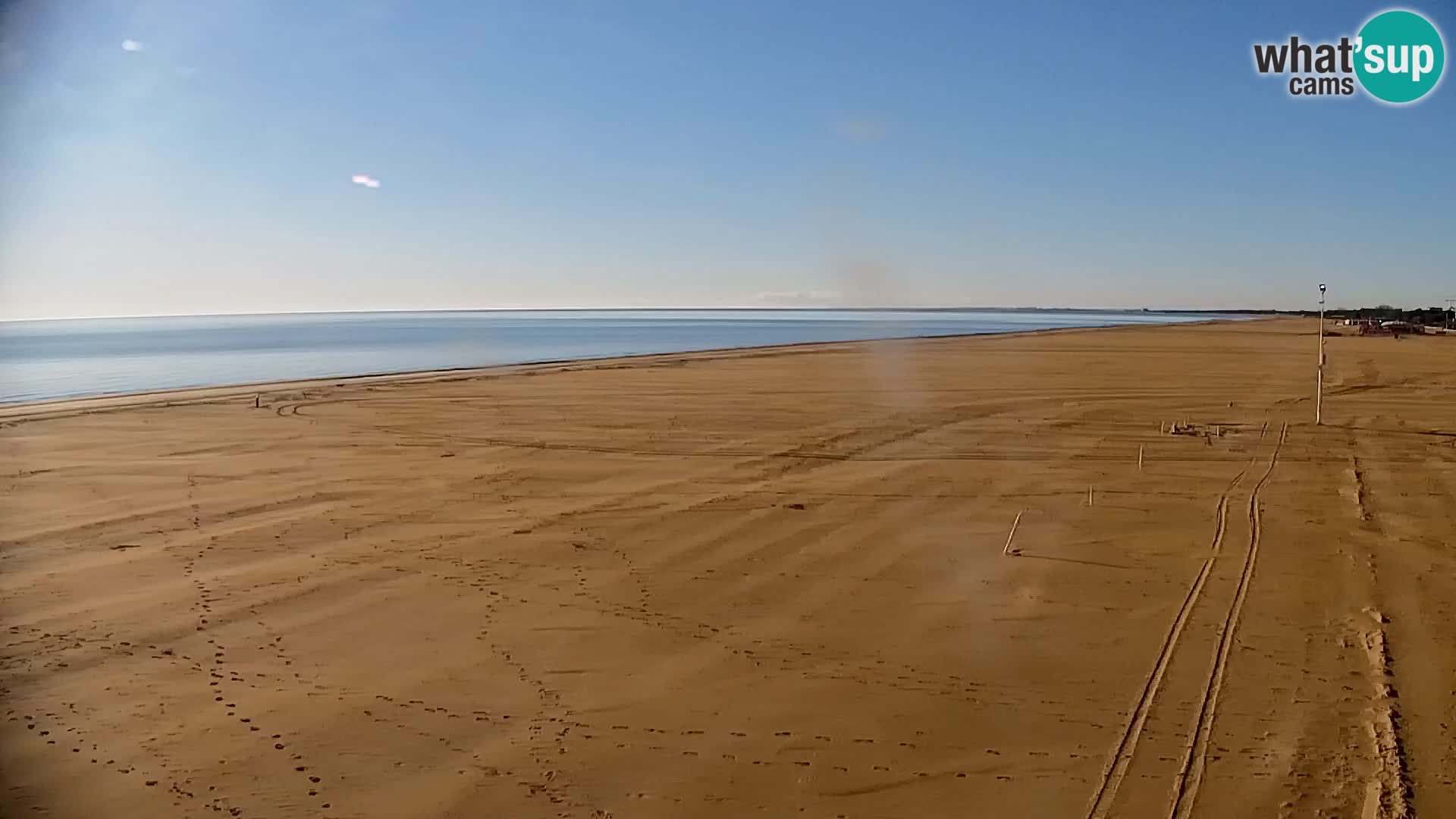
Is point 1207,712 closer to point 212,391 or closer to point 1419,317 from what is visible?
point 212,391

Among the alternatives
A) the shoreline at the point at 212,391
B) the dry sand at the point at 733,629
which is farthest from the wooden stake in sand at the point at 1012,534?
the shoreline at the point at 212,391

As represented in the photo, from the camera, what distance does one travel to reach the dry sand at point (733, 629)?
5523 mm

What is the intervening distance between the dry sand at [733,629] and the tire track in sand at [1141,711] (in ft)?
0.08

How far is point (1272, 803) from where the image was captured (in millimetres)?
5164

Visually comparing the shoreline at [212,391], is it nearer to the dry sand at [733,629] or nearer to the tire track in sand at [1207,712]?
the dry sand at [733,629]

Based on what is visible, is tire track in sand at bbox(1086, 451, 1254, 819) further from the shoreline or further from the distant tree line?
the distant tree line

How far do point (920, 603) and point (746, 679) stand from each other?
7.79ft

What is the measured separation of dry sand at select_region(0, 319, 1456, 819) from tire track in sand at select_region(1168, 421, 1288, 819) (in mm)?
30

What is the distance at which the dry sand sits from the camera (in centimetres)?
552

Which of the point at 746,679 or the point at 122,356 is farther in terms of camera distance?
the point at 122,356

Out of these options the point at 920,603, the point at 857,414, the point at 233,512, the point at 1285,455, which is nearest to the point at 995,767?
the point at 920,603

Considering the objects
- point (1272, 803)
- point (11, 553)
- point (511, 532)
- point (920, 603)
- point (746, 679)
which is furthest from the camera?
point (511, 532)

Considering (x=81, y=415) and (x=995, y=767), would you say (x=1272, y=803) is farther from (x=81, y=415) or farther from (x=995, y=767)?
(x=81, y=415)

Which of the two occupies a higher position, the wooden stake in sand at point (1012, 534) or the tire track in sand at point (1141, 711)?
the wooden stake in sand at point (1012, 534)
